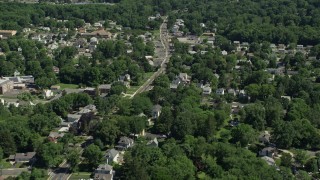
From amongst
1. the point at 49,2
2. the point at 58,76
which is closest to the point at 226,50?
the point at 58,76

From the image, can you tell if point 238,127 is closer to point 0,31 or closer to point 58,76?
point 58,76

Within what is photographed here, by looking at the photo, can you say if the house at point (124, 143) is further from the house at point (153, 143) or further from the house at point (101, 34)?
the house at point (101, 34)

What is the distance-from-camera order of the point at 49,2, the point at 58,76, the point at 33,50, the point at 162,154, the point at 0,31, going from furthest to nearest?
the point at 49,2 < the point at 0,31 < the point at 33,50 < the point at 58,76 < the point at 162,154

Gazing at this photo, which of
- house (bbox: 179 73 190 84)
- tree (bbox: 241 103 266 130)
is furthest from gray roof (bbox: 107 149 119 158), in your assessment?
house (bbox: 179 73 190 84)

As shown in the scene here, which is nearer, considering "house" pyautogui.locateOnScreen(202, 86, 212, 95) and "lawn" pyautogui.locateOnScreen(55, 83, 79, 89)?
"house" pyautogui.locateOnScreen(202, 86, 212, 95)

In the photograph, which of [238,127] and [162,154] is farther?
[238,127]

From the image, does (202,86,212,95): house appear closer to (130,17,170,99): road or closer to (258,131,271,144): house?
(130,17,170,99): road
